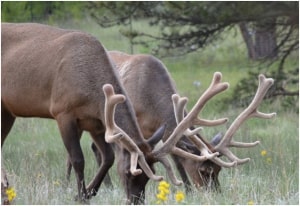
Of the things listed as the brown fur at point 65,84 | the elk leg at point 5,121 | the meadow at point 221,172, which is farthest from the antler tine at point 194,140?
the elk leg at point 5,121

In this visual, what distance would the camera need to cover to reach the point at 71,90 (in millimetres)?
8234

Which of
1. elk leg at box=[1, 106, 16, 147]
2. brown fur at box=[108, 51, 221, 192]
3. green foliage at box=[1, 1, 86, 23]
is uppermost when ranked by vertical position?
brown fur at box=[108, 51, 221, 192]

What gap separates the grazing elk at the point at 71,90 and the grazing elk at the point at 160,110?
2.04 feet

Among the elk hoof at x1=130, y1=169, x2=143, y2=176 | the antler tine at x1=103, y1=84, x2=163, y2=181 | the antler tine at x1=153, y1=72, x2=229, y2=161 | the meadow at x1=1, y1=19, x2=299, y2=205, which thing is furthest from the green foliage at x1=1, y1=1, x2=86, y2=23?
the elk hoof at x1=130, y1=169, x2=143, y2=176

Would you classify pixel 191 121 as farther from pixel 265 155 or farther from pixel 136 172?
pixel 265 155

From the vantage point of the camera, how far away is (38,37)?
8.79 m

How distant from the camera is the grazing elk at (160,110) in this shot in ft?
28.1

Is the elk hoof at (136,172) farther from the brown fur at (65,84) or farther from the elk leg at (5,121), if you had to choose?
the elk leg at (5,121)

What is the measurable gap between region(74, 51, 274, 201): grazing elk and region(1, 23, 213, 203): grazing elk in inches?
24.5

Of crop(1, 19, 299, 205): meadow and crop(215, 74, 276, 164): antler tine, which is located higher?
crop(215, 74, 276, 164): antler tine

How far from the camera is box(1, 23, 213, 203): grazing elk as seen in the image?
25.8 ft

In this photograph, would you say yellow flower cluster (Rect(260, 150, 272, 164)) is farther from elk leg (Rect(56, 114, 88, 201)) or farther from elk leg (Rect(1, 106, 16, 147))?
elk leg (Rect(1, 106, 16, 147))

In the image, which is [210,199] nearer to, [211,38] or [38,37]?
[38,37]

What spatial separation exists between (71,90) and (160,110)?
1.32 m
